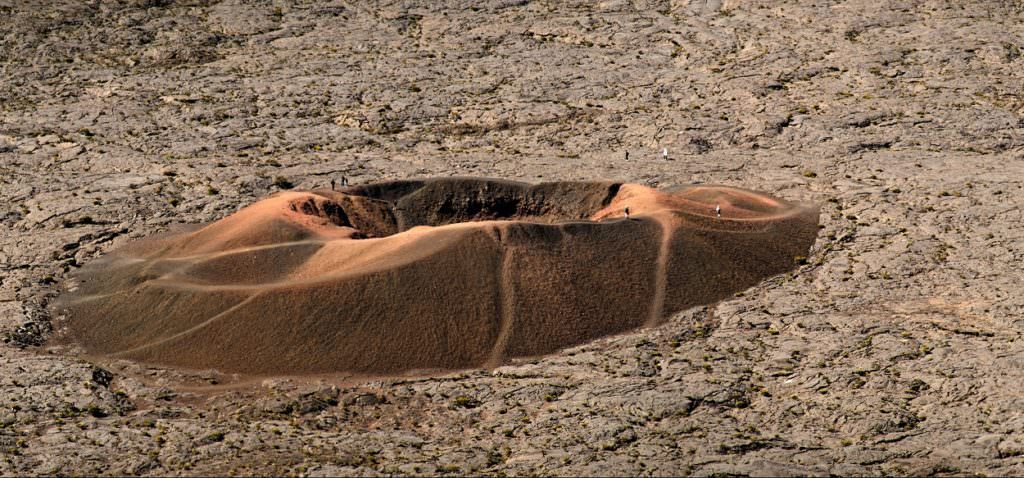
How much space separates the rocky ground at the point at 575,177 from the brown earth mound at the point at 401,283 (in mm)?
761

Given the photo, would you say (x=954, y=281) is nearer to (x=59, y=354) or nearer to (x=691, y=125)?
(x=691, y=125)

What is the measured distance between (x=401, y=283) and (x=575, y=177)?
7997mm

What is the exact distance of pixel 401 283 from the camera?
28.7 meters

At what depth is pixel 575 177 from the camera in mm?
35406

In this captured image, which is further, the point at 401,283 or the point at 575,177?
the point at 575,177

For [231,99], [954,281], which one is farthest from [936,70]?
[231,99]

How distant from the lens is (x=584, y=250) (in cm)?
2997

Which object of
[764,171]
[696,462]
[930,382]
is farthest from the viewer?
[764,171]

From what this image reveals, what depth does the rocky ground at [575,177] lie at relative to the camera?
2408cm

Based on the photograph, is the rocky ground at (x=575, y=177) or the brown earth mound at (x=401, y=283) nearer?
the rocky ground at (x=575, y=177)

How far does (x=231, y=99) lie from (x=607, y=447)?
2159 centimetres

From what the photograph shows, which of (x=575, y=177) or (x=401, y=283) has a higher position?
(x=575, y=177)

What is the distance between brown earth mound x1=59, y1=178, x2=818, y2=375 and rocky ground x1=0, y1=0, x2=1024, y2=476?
76cm

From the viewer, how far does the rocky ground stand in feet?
Result: 79.0
